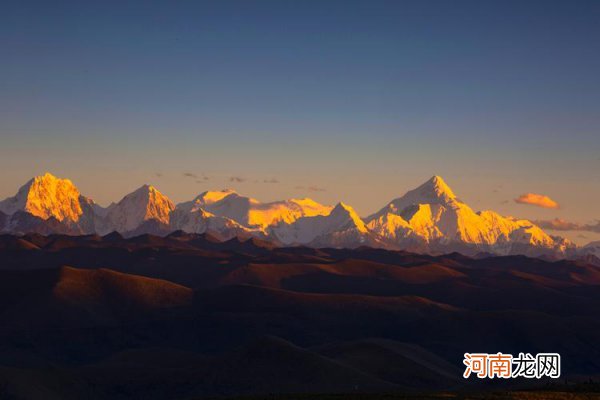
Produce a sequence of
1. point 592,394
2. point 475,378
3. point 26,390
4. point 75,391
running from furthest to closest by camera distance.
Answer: point 475,378, point 75,391, point 26,390, point 592,394

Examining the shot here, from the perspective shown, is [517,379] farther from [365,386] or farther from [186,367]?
[186,367]

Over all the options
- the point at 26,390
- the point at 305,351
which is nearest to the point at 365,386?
the point at 305,351

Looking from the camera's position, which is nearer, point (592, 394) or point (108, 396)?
point (592, 394)

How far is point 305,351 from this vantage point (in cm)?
18125

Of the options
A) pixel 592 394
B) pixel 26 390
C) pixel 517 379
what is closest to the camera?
pixel 592 394

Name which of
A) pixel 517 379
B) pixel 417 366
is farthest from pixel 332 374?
pixel 517 379

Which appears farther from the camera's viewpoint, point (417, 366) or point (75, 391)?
point (417, 366)

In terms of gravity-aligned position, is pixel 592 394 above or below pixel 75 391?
above

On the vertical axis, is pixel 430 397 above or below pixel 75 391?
above

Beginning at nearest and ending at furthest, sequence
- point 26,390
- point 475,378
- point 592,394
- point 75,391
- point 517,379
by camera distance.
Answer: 1. point 592,394
2. point 26,390
3. point 75,391
4. point 517,379
5. point 475,378

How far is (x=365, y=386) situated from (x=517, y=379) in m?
36.1

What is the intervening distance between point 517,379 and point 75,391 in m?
81.2

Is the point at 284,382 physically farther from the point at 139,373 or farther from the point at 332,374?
the point at 139,373

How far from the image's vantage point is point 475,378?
19775 cm
